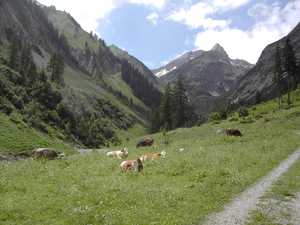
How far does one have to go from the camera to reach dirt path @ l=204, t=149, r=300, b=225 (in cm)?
774

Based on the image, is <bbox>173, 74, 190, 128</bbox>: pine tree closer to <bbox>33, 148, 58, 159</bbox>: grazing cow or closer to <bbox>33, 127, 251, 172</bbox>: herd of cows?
<bbox>33, 127, 251, 172</bbox>: herd of cows

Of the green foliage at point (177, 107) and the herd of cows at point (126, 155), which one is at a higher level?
the green foliage at point (177, 107)

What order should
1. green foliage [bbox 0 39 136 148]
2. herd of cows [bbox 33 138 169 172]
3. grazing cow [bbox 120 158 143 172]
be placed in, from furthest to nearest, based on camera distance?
1. green foliage [bbox 0 39 136 148]
2. herd of cows [bbox 33 138 169 172]
3. grazing cow [bbox 120 158 143 172]

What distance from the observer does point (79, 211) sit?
8.61 meters

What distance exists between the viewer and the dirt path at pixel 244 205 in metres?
7.74

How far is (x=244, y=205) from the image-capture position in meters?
9.13

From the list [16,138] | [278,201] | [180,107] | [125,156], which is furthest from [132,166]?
[180,107]

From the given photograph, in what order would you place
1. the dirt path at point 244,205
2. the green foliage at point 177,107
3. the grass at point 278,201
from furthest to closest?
the green foliage at point 177,107, the dirt path at point 244,205, the grass at point 278,201

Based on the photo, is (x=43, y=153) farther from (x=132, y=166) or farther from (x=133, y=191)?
(x=133, y=191)

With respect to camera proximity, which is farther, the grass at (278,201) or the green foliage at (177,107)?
the green foliage at (177,107)

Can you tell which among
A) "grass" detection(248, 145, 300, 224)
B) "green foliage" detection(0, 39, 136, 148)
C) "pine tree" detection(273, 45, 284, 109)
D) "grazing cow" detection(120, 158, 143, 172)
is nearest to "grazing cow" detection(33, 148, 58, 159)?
"grazing cow" detection(120, 158, 143, 172)

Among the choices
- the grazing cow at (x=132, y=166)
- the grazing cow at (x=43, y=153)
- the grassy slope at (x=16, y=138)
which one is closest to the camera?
the grazing cow at (x=132, y=166)

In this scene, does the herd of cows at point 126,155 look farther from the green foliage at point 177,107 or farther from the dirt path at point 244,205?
the green foliage at point 177,107

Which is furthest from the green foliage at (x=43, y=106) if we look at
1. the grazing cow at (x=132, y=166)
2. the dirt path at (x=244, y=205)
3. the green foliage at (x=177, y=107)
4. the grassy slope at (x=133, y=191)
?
the dirt path at (x=244, y=205)
